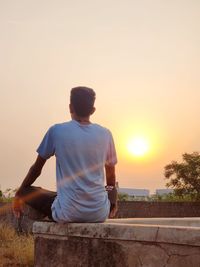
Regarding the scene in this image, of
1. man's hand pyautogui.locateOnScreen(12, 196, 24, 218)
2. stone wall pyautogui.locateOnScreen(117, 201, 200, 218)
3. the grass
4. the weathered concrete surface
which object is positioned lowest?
stone wall pyautogui.locateOnScreen(117, 201, 200, 218)

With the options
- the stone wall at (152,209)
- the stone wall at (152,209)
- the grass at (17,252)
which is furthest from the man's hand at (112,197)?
the stone wall at (152,209)

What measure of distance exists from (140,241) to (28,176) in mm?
1109

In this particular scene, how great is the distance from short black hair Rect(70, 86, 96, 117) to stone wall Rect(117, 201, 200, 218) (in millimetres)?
12830

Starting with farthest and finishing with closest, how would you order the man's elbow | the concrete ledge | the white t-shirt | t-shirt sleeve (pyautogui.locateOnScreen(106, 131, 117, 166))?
1. t-shirt sleeve (pyautogui.locateOnScreen(106, 131, 117, 166))
2. the man's elbow
3. the white t-shirt
4. the concrete ledge

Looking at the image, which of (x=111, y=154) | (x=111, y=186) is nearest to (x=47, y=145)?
(x=111, y=154)

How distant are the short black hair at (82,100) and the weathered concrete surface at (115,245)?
37.5 inches

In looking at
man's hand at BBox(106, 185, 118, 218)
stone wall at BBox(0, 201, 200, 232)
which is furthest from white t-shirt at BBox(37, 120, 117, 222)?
stone wall at BBox(0, 201, 200, 232)

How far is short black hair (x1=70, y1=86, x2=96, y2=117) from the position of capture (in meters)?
4.30

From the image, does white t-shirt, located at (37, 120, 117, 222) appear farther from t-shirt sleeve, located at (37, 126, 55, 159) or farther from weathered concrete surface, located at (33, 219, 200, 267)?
weathered concrete surface, located at (33, 219, 200, 267)

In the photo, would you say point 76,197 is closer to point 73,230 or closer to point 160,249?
point 73,230

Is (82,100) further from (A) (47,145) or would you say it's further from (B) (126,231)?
(B) (126,231)

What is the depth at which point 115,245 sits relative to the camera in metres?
3.95

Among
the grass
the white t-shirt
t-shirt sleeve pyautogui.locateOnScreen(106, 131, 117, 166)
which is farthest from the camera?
the grass

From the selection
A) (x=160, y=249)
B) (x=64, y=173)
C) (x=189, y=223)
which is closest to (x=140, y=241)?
(x=160, y=249)
